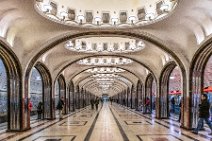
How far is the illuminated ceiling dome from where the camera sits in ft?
48.4

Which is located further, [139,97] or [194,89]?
[139,97]

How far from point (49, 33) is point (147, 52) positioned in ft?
28.3

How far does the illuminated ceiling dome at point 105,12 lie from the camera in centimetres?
1475

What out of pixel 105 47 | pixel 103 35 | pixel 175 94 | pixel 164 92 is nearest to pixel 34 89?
pixel 105 47

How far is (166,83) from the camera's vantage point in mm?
24047

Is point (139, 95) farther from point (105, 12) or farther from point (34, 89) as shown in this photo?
point (105, 12)

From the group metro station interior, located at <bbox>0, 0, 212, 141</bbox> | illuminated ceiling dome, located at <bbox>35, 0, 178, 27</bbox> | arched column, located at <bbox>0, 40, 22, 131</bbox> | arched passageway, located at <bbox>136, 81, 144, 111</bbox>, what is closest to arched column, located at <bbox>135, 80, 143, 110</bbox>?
arched passageway, located at <bbox>136, 81, 144, 111</bbox>

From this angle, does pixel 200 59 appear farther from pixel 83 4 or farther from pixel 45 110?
pixel 45 110

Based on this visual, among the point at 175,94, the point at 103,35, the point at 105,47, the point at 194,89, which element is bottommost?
the point at 175,94

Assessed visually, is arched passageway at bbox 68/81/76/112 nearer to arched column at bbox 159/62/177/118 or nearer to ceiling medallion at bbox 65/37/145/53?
ceiling medallion at bbox 65/37/145/53

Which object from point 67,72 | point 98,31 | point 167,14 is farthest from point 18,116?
point 67,72

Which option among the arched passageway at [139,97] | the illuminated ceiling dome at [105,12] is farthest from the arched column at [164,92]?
the arched passageway at [139,97]

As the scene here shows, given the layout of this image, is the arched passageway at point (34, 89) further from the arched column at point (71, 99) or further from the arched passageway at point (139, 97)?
the arched passageway at point (139, 97)

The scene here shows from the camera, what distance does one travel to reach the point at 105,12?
1594 cm
